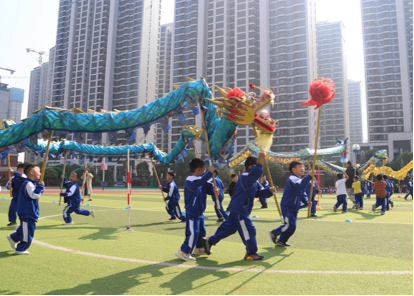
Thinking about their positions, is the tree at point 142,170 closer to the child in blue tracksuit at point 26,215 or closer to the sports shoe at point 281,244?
the child in blue tracksuit at point 26,215

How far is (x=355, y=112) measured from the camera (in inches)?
5536

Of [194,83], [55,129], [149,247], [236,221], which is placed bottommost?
[149,247]

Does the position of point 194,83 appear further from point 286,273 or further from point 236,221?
point 286,273

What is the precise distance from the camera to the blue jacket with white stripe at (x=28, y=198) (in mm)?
5391

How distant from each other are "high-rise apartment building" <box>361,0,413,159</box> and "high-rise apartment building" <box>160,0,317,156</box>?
52.9 feet

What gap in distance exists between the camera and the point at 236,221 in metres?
4.96

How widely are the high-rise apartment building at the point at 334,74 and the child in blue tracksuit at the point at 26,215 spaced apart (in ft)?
343

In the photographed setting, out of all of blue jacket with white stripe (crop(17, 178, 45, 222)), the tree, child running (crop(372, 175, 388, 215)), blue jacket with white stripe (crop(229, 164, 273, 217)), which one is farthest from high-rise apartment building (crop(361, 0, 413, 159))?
blue jacket with white stripe (crop(17, 178, 45, 222))

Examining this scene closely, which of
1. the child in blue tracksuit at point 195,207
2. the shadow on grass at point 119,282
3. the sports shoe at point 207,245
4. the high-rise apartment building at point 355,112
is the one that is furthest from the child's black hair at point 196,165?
the high-rise apartment building at point 355,112

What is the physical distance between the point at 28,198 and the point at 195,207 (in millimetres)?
3080

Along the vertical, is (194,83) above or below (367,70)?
below

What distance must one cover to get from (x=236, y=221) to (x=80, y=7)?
363ft

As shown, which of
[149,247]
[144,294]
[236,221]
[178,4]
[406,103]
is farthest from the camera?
[178,4]

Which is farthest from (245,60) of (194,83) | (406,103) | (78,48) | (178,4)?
(194,83)
